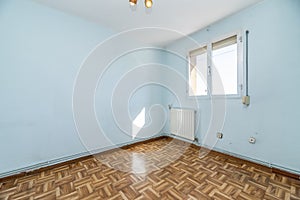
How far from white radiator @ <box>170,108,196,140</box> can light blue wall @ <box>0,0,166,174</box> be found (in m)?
1.92

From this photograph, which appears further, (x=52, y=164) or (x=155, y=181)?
(x=52, y=164)

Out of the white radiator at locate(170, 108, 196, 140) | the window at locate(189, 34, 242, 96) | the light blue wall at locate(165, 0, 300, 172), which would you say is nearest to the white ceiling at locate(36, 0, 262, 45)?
the light blue wall at locate(165, 0, 300, 172)

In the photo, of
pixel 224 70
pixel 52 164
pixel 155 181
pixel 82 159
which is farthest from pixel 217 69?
pixel 52 164

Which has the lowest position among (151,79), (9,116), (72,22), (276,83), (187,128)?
(187,128)

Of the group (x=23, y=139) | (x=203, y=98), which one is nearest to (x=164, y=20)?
(x=203, y=98)

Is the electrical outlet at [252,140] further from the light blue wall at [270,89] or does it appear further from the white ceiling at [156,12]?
the white ceiling at [156,12]

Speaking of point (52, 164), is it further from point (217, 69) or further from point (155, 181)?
point (217, 69)

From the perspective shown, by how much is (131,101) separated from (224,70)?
1884 millimetres

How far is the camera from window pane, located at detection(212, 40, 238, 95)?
225 centimetres

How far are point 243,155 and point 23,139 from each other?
316 centimetres

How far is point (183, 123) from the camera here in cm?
293

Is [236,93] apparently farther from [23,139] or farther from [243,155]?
[23,139]

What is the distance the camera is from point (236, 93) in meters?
2.18

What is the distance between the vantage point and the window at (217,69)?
222cm
